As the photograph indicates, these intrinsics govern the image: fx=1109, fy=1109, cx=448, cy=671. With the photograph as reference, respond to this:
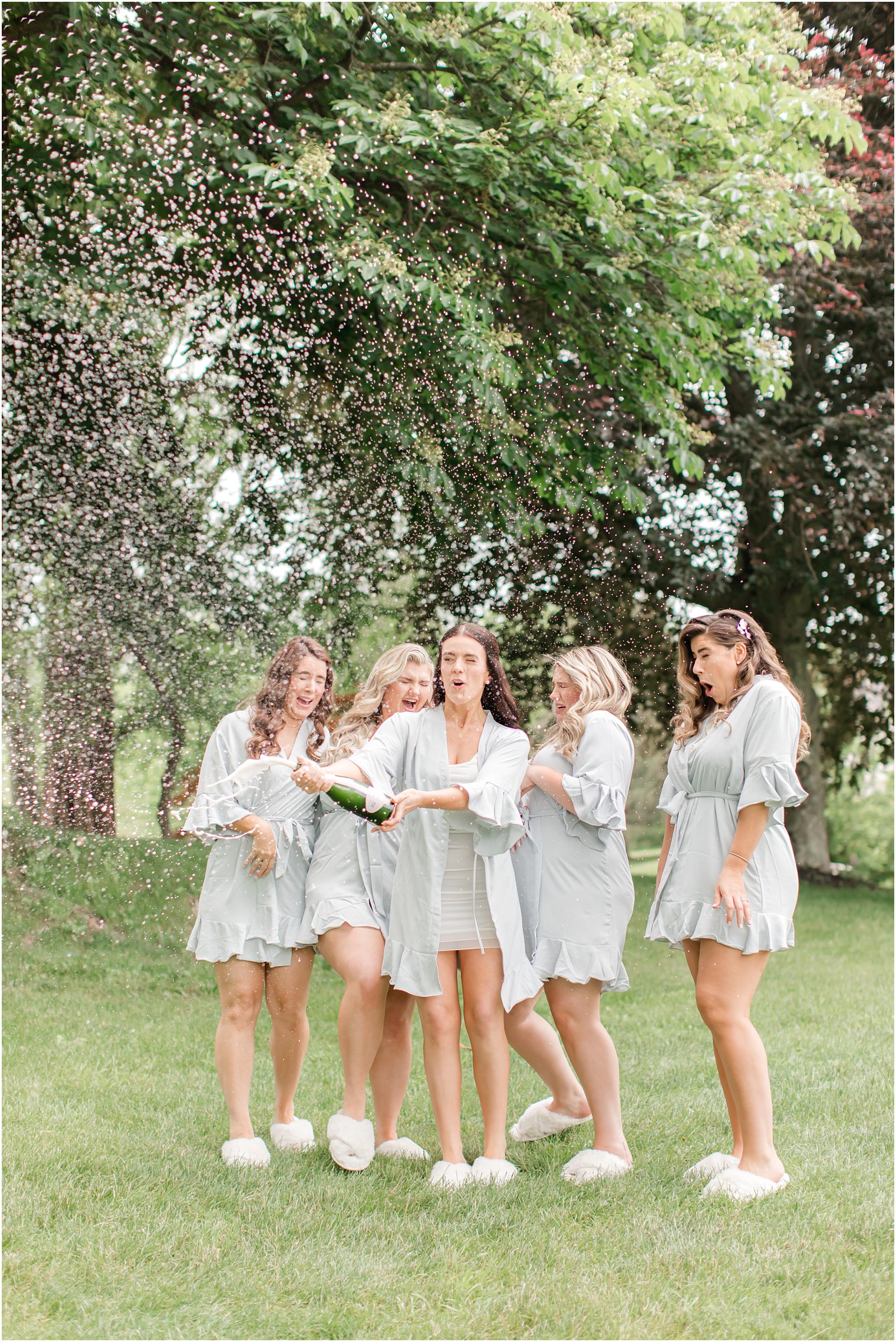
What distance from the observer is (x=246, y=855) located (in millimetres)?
4672

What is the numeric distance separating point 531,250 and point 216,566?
13.1 ft

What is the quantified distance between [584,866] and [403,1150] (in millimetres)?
1398

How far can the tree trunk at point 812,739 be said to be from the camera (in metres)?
15.0

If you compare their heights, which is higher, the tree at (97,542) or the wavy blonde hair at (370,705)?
the tree at (97,542)

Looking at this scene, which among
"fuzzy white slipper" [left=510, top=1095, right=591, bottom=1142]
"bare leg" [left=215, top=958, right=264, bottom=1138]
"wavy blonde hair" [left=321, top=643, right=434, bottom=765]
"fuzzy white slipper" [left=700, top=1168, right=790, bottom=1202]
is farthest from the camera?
"fuzzy white slipper" [left=510, top=1095, right=591, bottom=1142]

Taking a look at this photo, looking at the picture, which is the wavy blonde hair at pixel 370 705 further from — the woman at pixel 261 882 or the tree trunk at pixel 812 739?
the tree trunk at pixel 812 739

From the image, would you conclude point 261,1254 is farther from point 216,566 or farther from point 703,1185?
point 216,566

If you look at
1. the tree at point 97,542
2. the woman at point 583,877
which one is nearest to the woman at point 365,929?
the woman at point 583,877

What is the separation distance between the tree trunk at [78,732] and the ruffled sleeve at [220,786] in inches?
228

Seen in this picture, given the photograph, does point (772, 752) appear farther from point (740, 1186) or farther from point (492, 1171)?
point (492, 1171)

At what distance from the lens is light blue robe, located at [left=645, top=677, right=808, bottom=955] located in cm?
415

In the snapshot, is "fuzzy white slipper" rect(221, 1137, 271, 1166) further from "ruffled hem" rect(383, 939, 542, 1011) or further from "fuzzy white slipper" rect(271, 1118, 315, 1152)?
"ruffled hem" rect(383, 939, 542, 1011)

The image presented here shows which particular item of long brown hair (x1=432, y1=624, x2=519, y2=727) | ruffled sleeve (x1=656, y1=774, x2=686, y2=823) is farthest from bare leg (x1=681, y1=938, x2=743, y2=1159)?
long brown hair (x1=432, y1=624, x2=519, y2=727)

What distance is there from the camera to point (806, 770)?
51.4 feet
